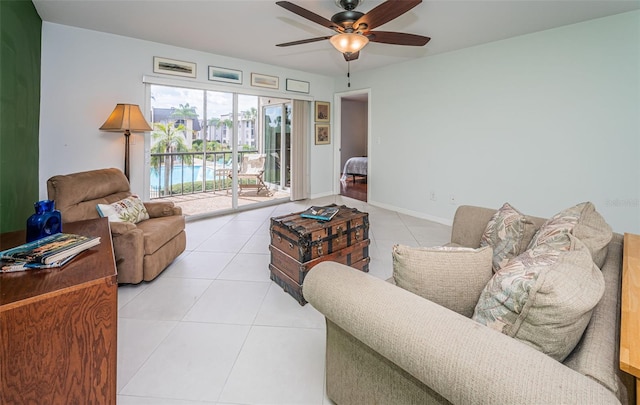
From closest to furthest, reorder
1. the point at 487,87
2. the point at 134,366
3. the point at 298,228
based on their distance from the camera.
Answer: the point at 134,366 → the point at 298,228 → the point at 487,87

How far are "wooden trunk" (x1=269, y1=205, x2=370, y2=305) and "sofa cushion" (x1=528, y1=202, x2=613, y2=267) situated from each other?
4.52ft

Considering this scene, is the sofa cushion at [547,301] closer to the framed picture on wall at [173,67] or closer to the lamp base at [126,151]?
the lamp base at [126,151]

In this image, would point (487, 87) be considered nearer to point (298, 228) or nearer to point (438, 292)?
point (298, 228)

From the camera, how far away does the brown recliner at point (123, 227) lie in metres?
2.45

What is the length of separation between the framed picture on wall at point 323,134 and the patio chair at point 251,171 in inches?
46.0

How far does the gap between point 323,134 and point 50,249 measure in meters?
5.42

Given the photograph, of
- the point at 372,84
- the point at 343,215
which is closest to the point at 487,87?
the point at 372,84

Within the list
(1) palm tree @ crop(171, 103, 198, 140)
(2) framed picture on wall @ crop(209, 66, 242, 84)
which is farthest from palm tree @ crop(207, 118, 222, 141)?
(2) framed picture on wall @ crop(209, 66, 242, 84)

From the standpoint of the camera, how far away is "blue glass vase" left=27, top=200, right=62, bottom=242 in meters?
1.55

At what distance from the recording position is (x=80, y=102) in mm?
3699

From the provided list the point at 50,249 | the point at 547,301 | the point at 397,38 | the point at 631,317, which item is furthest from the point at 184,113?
the point at 631,317

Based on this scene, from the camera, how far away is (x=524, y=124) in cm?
375

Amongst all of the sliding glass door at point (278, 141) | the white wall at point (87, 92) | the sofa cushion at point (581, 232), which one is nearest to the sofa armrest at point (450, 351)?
the sofa cushion at point (581, 232)

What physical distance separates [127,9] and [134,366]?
329 centimetres
